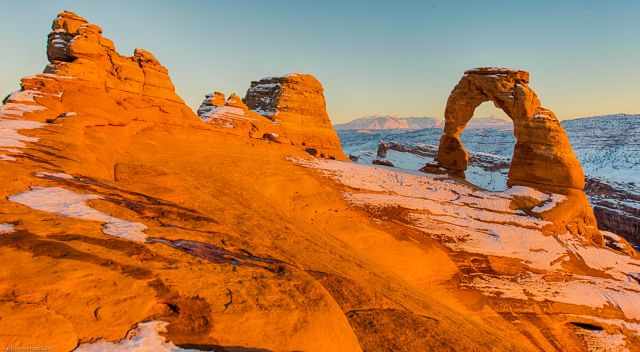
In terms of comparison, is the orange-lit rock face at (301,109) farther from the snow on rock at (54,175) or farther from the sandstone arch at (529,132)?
the snow on rock at (54,175)

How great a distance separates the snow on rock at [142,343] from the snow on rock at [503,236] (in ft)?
36.4

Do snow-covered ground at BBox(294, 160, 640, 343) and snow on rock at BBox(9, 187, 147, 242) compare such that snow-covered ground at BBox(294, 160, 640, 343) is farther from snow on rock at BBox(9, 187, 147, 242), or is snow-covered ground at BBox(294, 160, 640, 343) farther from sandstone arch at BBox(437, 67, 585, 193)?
snow on rock at BBox(9, 187, 147, 242)

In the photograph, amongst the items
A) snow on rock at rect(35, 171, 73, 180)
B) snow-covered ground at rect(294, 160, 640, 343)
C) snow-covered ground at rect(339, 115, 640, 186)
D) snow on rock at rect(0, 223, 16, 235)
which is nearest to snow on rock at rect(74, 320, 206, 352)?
snow on rock at rect(0, 223, 16, 235)

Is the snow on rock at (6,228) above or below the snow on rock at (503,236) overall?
above

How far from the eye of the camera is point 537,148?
20.0m

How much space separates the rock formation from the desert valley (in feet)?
0.36

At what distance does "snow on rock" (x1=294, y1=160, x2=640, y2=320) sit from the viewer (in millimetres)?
12492

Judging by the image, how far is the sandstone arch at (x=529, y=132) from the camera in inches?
758

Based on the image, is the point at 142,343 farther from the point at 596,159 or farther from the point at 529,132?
the point at 596,159

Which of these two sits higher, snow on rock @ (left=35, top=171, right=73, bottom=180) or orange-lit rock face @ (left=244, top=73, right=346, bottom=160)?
orange-lit rock face @ (left=244, top=73, right=346, bottom=160)

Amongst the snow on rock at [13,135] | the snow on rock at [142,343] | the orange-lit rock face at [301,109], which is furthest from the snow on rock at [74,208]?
the orange-lit rock face at [301,109]

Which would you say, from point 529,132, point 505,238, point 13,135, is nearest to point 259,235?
point 13,135

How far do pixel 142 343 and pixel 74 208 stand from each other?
375cm

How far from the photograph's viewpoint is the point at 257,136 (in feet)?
76.3
